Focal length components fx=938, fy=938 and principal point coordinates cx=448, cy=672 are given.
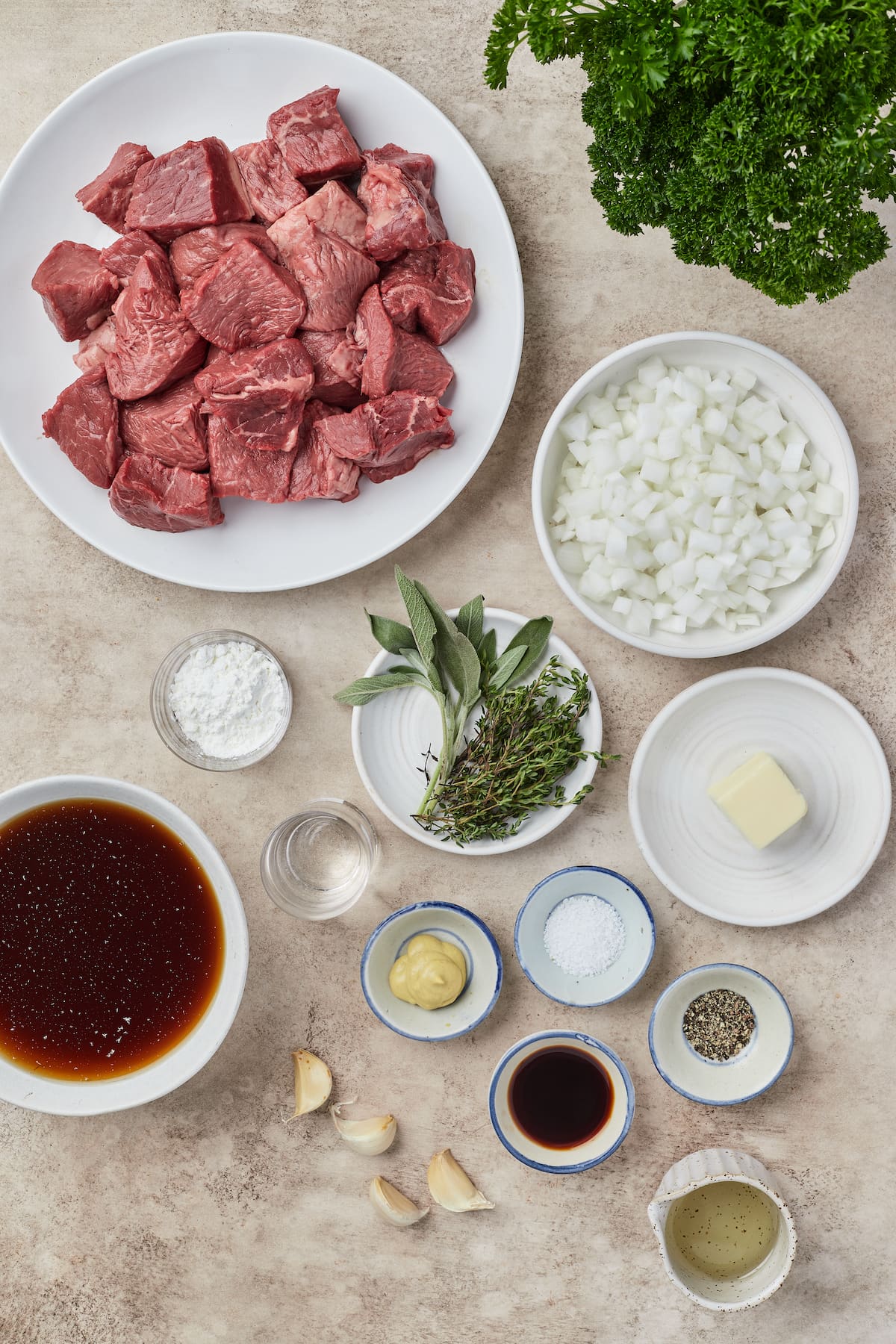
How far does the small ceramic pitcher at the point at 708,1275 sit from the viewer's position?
79.4 inches

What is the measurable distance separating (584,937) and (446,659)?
0.72 m

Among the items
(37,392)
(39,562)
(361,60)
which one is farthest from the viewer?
(39,562)

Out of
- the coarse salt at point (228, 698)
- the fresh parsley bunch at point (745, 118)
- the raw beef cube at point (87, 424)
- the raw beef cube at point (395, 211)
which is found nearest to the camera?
the fresh parsley bunch at point (745, 118)

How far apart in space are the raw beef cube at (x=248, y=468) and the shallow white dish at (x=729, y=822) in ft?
3.31

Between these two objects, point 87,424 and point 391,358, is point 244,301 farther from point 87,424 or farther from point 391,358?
point 87,424

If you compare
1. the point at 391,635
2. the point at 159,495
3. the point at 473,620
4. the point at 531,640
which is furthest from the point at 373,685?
the point at 159,495

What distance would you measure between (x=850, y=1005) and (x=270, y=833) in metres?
1.46

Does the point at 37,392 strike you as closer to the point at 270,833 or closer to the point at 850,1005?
the point at 270,833

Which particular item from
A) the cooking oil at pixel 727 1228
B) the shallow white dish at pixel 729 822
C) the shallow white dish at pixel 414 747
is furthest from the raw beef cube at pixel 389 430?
the cooking oil at pixel 727 1228

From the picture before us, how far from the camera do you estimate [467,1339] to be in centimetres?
228

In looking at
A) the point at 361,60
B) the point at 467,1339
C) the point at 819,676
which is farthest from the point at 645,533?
the point at 467,1339

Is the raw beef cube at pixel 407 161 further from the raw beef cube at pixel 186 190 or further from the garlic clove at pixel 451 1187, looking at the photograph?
the garlic clove at pixel 451 1187

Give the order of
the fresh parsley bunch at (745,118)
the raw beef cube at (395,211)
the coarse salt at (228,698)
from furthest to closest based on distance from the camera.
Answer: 1. the coarse salt at (228,698)
2. the raw beef cube at (395,211)
3. the fresh parsley bunch at (745,118)

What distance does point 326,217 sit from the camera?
2.03m
